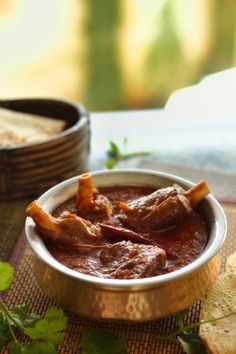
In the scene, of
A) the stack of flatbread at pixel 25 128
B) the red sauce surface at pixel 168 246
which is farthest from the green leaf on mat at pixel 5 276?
the stack of flatbread at pixel 25 128

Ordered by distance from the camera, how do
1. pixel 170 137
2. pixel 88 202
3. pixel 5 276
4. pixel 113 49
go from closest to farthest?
pixel 5 276 < pixel 88 202 < pixel 170 137 < pixel 113 49

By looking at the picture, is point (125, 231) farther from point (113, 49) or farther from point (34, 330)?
point (113, 49)

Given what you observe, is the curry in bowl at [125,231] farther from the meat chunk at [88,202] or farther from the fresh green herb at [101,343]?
the fresh green herb at [101,343]

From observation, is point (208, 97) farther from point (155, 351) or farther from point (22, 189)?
point (155, 351)

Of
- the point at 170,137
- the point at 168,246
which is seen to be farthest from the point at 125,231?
the point at 170,137

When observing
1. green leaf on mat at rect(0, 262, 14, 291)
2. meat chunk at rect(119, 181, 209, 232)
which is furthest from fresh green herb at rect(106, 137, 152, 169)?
green leaf on mat at rect(0, 262, 14, 291)

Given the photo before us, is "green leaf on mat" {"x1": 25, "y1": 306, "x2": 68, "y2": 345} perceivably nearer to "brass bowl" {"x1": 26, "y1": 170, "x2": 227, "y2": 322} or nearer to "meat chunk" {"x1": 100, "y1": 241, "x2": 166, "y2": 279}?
"brass bowl" {"x1": 26, "y1": 170, "x2": 227, "y2": 322}
